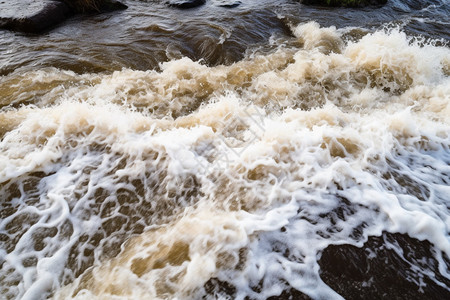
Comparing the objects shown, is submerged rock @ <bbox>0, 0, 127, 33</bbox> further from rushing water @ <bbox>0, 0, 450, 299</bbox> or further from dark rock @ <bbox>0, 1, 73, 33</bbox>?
rushing water @ <bbox>0, 0, 450, 299</bbox>

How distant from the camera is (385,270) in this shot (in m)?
2.51

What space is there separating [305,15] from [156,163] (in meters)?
8.22

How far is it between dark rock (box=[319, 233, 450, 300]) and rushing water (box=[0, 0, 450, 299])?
0.12 ft

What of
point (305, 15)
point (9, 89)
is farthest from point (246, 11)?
point (9, 89)

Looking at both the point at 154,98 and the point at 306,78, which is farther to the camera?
the point at 306,78

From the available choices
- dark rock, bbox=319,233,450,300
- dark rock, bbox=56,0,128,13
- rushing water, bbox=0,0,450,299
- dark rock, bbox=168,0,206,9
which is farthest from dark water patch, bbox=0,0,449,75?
dark rock, bbox=319,233,450,300

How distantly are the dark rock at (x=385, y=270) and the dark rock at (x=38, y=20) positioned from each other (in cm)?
839

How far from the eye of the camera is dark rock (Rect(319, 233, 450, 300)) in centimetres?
237

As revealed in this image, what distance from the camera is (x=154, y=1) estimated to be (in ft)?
31.8

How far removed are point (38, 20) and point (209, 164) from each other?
6733mm

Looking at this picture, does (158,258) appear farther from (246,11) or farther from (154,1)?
(154,1)

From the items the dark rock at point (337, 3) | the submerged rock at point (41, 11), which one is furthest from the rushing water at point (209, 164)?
the dark rock at point (337, 3)

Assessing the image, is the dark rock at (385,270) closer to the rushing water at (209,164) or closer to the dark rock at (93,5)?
the rushing water at (209,164)

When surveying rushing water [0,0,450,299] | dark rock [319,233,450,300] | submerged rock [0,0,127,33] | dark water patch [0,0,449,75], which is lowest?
dark rock [319,233,450,300]
